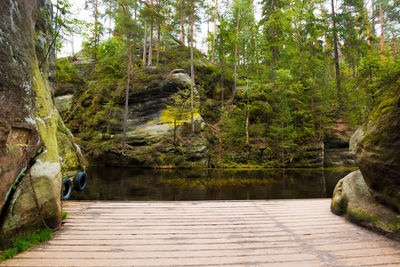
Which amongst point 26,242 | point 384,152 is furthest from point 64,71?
point 384,152

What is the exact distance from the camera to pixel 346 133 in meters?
16.9

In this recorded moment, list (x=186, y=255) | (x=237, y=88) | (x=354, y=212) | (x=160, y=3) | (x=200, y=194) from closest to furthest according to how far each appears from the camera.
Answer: (x=186, y=255) → (x=354, y=212) → (x=200, y=194) → (x=160, y=3) → (x=237, y=88)

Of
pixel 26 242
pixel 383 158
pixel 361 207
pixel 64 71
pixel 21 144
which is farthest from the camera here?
pixel 64 71

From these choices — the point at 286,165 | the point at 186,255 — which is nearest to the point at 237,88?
the point at 286,165

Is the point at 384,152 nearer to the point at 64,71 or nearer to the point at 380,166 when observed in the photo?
the point at 380,166

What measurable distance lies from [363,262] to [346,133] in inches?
739

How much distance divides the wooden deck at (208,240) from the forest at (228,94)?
11.2 meters

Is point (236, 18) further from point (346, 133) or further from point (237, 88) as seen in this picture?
point (346, 133)

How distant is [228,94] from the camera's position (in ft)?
75.0

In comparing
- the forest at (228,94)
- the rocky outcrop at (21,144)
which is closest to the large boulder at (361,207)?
the rocky outcrop at (21,144)

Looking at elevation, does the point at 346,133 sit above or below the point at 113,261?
above

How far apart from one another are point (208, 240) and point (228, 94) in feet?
70.3

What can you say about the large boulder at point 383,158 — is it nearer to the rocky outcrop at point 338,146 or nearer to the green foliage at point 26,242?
the green foliage at point 26,242

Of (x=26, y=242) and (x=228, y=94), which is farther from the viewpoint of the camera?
(x=228, y=94)
